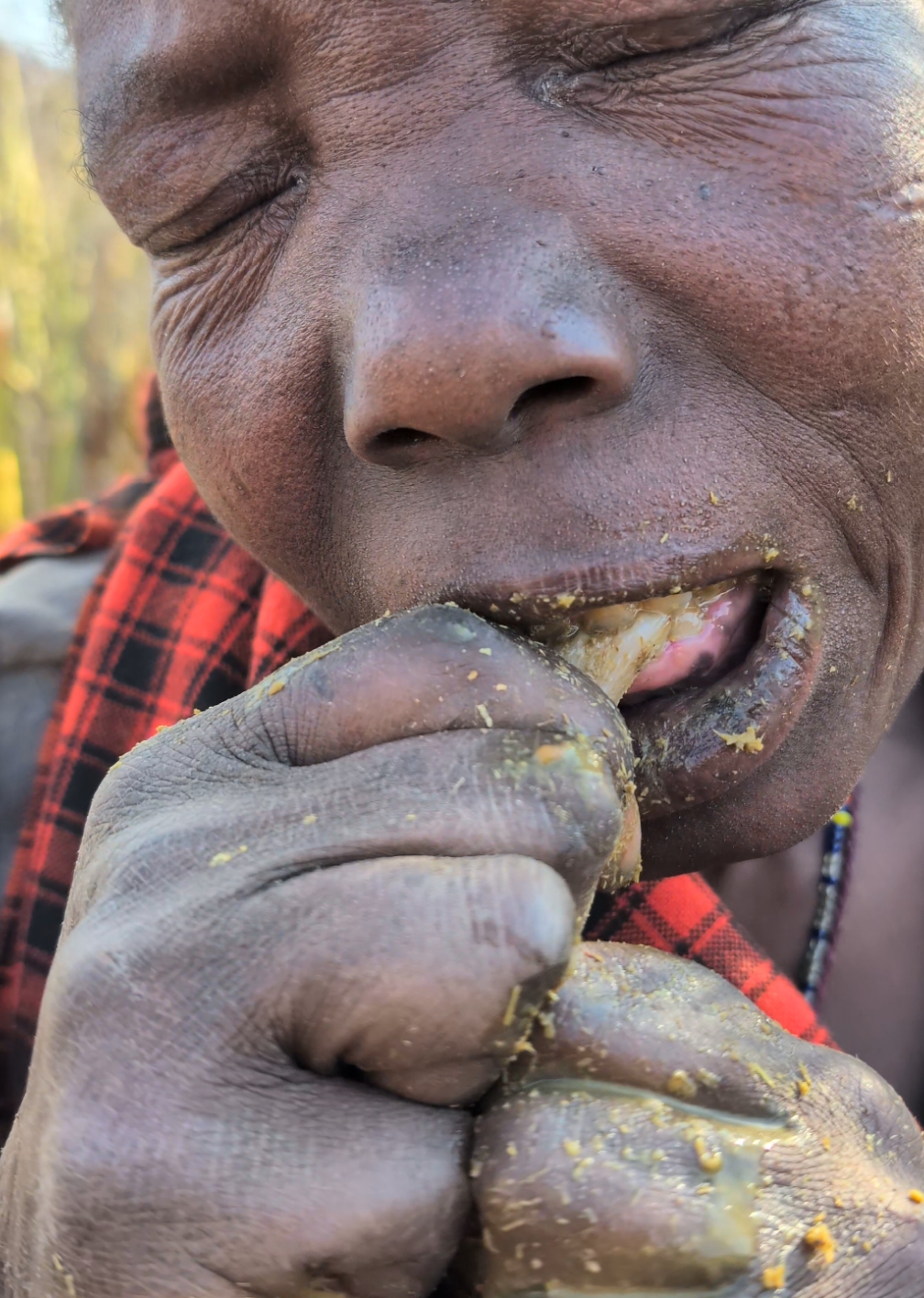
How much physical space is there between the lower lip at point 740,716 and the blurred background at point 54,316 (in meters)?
4.66

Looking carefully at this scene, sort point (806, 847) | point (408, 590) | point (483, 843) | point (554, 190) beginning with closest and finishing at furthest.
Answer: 1. point (483, 843)
2. point (554, 190)
3. point (408, 590)
4. point (806, 847)

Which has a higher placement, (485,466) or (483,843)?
(485,466)

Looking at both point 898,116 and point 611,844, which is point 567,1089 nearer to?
A: point 611,844

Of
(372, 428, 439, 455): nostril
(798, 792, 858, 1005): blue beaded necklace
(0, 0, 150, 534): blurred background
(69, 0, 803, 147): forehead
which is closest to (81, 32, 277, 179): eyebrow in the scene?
(69, 0, 803, 147): forehead

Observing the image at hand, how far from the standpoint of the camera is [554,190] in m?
0.96

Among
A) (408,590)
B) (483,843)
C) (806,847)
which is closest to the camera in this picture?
(483,843)

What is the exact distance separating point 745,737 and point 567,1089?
411mm

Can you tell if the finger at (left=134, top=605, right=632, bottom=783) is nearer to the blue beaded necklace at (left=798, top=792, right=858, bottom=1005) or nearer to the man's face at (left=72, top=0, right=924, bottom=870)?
the man's face at (left=72, top=0, right=924, bottom=870)

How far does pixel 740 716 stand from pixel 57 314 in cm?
592

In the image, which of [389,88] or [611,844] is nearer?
[611,844]

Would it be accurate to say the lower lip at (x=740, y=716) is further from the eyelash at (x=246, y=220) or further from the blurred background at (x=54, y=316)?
the blurred background at (x=54, y=316)

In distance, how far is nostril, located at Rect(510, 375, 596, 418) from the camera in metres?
0.93

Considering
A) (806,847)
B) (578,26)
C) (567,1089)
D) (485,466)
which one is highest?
(578,26)

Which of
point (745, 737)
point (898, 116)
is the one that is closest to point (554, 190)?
point (898, 116)
